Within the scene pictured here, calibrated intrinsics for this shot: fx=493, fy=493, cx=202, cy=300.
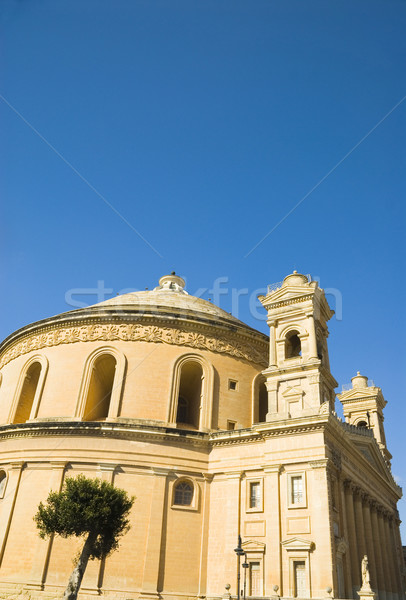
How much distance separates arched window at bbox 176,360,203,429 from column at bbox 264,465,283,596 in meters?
6.04

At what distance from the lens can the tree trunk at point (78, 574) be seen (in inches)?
719

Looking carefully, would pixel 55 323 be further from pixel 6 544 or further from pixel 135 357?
pixel 6 544

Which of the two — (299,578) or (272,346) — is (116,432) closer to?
(272,346)

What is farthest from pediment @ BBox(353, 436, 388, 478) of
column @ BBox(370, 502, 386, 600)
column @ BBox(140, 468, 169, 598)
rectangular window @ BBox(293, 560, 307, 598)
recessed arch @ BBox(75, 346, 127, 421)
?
recessed arch @ BBox(75, 346, 127, 421)

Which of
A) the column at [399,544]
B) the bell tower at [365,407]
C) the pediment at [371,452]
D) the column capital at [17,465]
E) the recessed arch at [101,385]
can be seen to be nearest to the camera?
the column capital at [17,465]

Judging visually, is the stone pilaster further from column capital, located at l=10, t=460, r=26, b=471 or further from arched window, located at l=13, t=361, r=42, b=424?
arched window, located at l=13, t=361, r=42, b=424

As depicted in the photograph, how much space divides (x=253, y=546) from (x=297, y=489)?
325 centimetres

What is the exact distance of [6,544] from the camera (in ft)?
76.8

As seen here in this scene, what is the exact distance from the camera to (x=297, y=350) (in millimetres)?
28469

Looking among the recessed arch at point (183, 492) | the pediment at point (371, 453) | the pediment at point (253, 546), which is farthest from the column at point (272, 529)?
the pediment at point (371, 453)

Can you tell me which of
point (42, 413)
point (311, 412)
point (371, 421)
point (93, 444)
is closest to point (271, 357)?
point (311, 412)

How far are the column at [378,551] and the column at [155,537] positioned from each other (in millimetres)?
13553

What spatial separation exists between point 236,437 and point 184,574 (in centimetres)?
664

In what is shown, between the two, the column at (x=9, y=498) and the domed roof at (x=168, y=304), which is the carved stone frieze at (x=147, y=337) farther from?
the column at (x=9, y=498)
